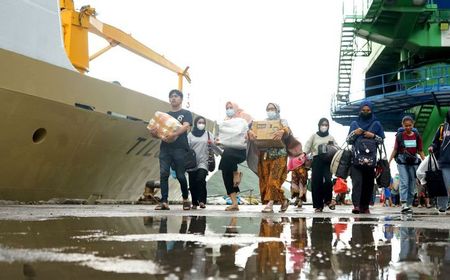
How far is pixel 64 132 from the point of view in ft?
30.2

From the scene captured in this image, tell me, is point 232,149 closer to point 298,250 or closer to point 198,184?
point 198,184

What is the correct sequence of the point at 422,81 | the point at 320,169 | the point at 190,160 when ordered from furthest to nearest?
the point at 422,81 → the point at 320,169 → the point at 190,160

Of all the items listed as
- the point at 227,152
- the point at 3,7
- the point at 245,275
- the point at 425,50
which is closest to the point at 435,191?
the point at 227,152

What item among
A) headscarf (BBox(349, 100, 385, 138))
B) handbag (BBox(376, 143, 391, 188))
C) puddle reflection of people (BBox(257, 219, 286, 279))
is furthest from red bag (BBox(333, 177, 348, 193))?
puddle reflection of people (BBox(257, 219, 286, 279))

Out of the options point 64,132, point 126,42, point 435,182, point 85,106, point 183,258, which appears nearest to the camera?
point 183,258

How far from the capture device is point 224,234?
123 inches

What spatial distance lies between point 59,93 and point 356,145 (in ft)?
17.9

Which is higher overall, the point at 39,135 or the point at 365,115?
the point at 365,115

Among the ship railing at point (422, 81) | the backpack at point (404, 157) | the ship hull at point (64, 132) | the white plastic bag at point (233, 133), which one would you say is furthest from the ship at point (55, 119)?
the ship railing at point (422, 81)

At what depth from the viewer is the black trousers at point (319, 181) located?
7797 mm

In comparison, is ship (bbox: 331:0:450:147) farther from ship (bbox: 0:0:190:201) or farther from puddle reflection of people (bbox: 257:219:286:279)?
puddle reflection of people (bbox: 257:219:286:279)

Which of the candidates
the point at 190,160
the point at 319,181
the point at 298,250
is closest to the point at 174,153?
the point at 190,160

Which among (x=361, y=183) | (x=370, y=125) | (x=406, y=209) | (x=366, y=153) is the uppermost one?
(x=370, y=125)

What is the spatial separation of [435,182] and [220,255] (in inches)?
248
